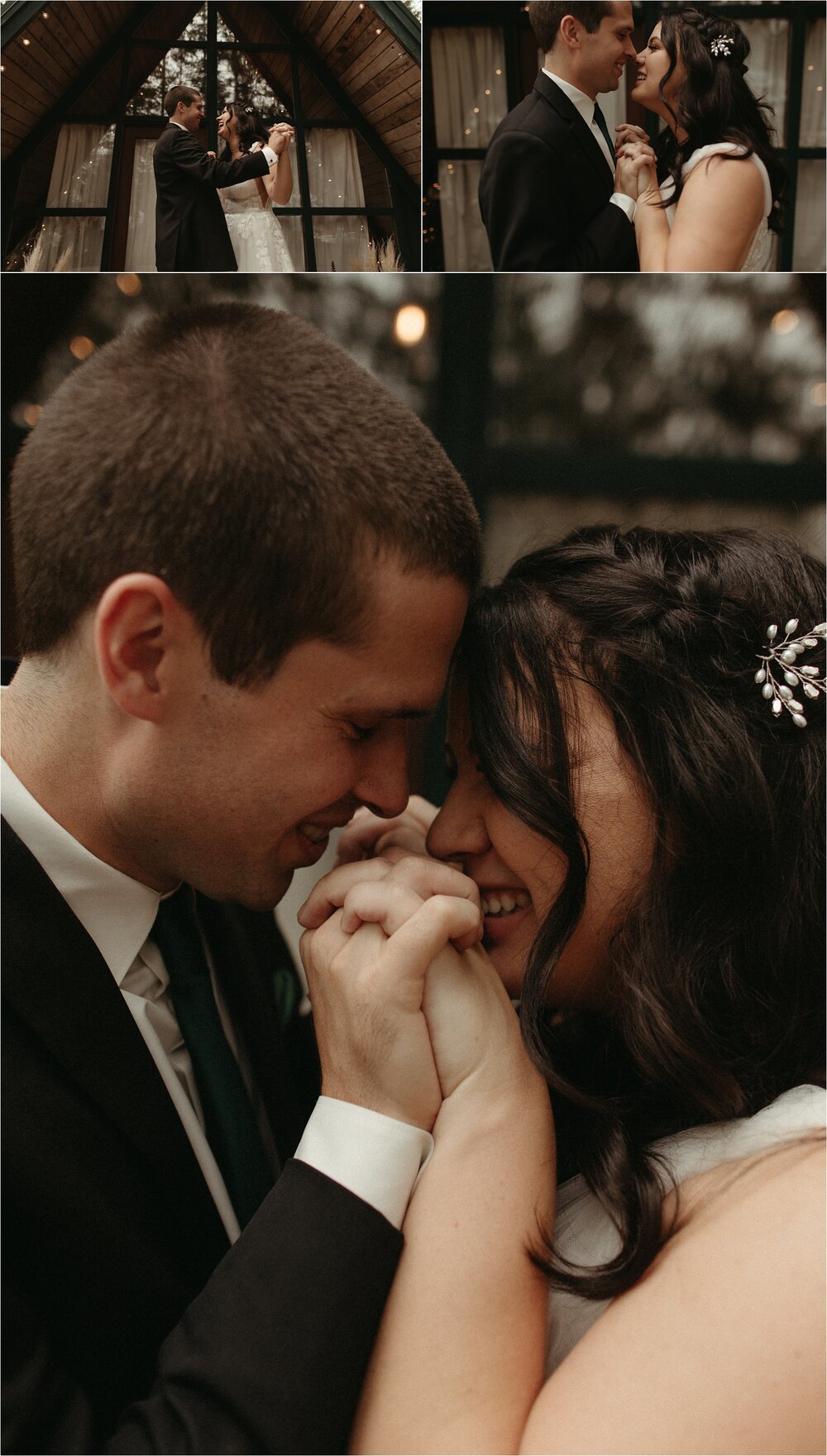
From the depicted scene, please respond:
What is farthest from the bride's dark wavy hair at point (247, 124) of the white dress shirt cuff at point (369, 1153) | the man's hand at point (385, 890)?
the white dress shirt cuff at point (369, 1153)

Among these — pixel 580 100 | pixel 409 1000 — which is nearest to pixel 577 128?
pixel 580 100

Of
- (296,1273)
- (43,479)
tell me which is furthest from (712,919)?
(43,479)

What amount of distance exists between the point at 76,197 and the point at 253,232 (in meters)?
0.27

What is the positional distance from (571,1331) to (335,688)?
0.84m

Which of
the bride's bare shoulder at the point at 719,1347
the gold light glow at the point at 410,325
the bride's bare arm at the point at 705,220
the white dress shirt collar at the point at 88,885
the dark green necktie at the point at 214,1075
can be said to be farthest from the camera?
the gold light glow at the point at 410,325

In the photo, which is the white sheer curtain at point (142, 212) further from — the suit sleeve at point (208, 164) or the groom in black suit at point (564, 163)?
the groom in black suit at point (564, 163)

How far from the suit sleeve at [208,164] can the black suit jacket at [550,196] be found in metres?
0.36

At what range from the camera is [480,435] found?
→ 1752 millimetres

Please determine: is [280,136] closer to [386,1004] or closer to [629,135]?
[629,135]

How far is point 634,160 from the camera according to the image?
152cm

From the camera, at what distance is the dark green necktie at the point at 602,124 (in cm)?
149

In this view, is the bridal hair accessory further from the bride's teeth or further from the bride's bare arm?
the bride's bare arm

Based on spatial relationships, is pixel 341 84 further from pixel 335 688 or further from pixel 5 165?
pixel 335 688

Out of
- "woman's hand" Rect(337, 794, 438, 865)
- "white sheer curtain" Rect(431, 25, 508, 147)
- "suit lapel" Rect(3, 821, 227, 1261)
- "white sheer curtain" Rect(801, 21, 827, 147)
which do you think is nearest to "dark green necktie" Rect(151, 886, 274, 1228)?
"suit lapel" Rect(3, 821, 227, 1261)
